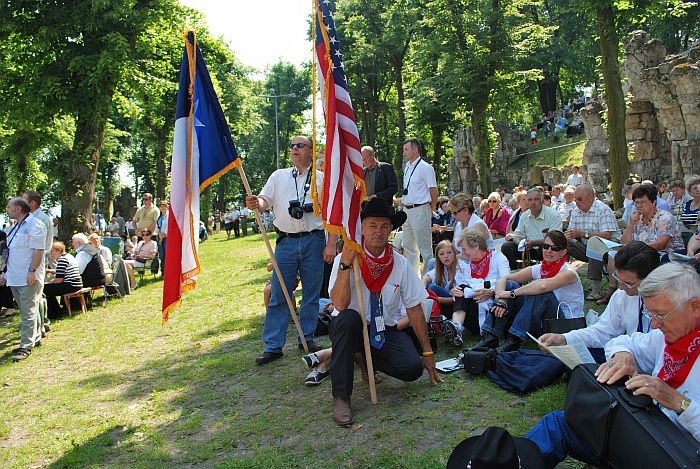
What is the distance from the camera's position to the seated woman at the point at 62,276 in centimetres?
1029

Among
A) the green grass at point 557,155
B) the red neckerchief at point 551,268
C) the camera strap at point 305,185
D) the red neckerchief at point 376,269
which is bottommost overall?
the red neckerchief at point 551,268

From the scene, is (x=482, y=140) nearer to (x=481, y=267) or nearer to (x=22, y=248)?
(x=481, y=267)

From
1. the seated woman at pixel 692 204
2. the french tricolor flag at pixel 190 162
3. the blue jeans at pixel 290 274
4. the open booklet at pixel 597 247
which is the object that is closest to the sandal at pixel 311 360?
the blue jeans at pixel 290 274

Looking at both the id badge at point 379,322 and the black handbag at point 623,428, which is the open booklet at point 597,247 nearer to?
the id badge at point 379,322

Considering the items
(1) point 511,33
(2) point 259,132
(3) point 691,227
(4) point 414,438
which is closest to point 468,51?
(1) point 511,33

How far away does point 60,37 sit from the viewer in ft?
47.8

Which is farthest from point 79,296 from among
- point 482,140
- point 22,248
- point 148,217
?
point 482,140

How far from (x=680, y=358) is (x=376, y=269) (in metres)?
2.40

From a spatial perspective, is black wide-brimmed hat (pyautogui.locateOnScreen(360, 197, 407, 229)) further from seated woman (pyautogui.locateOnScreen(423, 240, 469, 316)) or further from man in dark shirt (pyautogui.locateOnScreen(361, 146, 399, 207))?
man in dark shirt (pyautogui.locateOnScreen(361, 146, 399, 207))

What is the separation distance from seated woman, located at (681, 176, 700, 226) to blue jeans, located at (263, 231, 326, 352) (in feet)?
19.3

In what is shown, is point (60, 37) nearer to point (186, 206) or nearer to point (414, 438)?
point (186, 206)

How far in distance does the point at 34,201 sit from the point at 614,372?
7648 millimetres

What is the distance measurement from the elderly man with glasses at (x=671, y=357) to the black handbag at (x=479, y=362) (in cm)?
211

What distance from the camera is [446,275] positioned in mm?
7047
